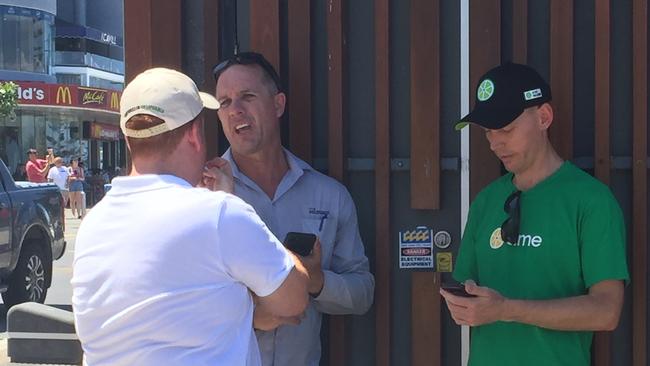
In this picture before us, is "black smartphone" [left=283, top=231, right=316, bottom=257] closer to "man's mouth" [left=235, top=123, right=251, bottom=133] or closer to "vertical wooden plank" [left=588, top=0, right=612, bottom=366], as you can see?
"man's mouth" [left=235, top=123, right=251, bottom=133]

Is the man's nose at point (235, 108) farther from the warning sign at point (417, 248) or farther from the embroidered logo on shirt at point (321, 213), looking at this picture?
the warning sign at point (417, 248)

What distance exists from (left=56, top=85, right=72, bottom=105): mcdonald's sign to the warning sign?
31513mm

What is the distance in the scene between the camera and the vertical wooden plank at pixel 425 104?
10.5ft

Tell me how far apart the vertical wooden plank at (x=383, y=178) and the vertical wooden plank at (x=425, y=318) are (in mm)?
115

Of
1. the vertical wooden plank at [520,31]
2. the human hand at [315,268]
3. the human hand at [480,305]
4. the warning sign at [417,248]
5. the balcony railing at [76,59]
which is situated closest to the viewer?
the human hand at [480,305]

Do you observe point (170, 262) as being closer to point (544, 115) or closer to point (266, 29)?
point (544, 115)

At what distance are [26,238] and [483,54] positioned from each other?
7531mm

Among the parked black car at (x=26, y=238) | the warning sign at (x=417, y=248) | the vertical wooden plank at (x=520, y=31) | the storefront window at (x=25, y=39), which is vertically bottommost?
the parked black car at (x=26, y=238)

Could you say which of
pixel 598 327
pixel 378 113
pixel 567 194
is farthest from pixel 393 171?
pixel 598 327

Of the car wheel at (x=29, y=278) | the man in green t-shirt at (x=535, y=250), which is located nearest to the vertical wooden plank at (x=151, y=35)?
the man in green t-shirt at (x=535, y=250)

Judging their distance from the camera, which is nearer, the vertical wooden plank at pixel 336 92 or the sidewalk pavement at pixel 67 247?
the vertical wooden plank at pixel 336 92

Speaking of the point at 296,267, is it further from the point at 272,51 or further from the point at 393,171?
the point at 272,51

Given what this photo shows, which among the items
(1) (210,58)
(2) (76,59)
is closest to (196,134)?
(1) (210,58)

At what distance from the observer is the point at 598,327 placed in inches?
91.4
